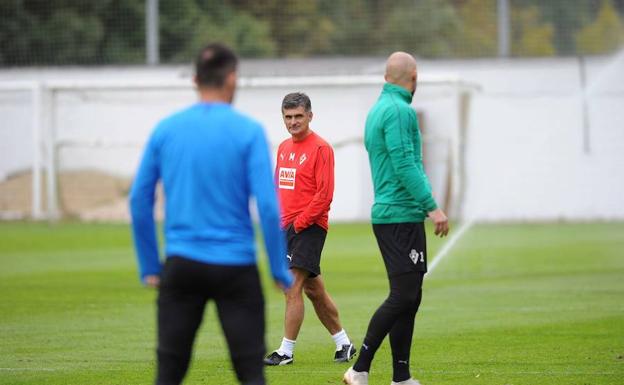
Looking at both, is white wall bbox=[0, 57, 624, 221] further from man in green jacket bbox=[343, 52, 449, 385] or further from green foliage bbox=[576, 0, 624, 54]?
man in green jacket bbox=[343, 52, 449, 385]

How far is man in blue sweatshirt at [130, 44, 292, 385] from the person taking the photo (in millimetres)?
5746

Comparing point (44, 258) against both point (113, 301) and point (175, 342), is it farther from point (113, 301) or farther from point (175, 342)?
point (175, 342)

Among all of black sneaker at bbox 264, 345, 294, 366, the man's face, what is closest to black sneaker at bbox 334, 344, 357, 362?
black sneaker at bbox 264, 345, 294, 366

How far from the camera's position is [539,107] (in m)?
30.7

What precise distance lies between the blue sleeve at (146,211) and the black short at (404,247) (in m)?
2.43

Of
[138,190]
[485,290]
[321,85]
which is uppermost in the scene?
[321,85]

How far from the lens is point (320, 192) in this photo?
31.8ft

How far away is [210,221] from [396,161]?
7.63 ft

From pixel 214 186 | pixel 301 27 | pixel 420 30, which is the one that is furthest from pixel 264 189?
pixel 301 27

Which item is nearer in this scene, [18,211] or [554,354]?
[554,354]

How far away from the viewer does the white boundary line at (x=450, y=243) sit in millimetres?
19033

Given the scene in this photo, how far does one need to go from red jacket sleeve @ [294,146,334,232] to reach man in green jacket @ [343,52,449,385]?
1565 mm

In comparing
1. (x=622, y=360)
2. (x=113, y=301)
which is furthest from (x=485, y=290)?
(x=622, y=360)

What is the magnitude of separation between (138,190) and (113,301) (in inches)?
342
